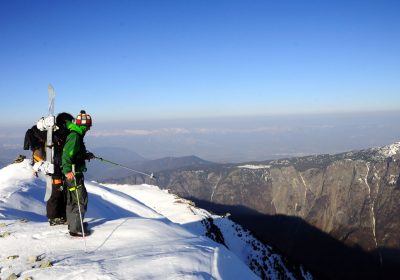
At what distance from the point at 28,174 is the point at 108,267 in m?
29.5

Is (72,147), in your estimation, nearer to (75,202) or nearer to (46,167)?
(46,167)

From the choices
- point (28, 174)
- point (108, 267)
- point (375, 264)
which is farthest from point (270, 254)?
point (375, 264)

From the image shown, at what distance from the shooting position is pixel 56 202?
559 inches

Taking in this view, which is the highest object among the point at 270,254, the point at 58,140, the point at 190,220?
the point at 58,140

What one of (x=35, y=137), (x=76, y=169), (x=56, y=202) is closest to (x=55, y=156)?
(x=35, y=137)

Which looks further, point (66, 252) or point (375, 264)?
point (375, 264)

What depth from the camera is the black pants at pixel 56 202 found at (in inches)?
555

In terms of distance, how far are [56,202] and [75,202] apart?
1589 mm

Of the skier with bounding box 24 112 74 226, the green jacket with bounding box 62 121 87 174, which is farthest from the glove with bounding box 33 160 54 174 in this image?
the green jacket with bounding box 62 121 87 174

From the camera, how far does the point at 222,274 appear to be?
10.1m

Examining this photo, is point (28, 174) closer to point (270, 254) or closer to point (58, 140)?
point (58, 140)

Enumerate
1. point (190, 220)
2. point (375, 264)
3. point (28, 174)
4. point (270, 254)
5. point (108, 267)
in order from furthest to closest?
1. point (375, 264)
2. point (270, 254)
3. point (190, 220)
4. point (28, 174)
5. point (108, 267)

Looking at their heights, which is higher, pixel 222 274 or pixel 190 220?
pixel 222 274

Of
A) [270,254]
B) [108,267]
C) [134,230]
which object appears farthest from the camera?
[270,254]
